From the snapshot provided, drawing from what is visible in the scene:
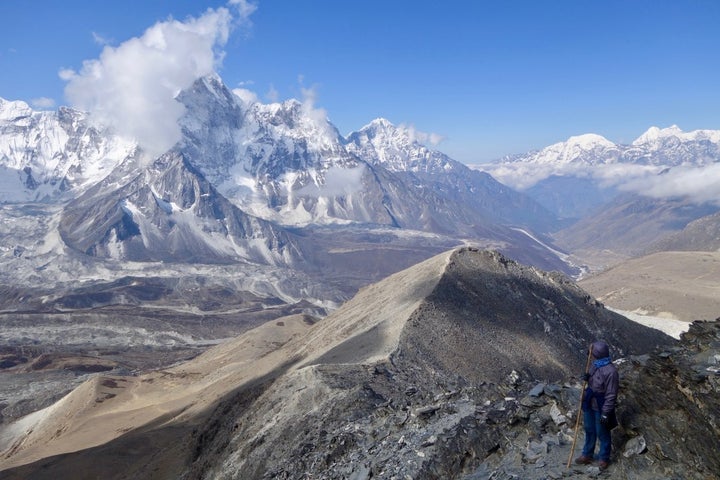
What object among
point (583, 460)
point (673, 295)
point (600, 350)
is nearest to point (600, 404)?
point (600, 350)

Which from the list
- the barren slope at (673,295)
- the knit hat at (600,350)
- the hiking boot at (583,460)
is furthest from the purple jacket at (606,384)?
the barren slope at (673,295)

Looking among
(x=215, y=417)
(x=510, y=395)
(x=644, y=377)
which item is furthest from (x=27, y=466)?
(x=644, y=377)

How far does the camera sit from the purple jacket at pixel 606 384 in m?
15.3

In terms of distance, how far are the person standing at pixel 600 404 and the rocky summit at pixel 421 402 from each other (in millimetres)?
501

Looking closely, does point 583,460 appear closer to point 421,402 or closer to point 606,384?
point 606,384

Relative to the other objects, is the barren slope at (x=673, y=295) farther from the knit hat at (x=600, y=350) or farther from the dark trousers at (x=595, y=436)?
the knit hat at (x=600, y=350)

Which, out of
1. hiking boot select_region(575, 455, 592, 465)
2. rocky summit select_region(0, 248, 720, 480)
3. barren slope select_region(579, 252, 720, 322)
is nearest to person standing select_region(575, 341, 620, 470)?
hiking boot select_region(575, 455, 592, 465)

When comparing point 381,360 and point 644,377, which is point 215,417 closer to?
point 381,360

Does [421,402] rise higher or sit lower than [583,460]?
lower

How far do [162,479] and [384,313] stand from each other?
2863cm

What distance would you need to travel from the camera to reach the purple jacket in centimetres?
1532

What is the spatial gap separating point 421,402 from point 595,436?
13.2m

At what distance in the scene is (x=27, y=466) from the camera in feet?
172

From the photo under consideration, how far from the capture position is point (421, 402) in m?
28.4
